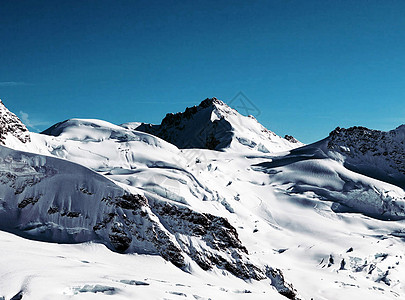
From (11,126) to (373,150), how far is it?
11570 cm

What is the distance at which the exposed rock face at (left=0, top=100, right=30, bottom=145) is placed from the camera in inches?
3204

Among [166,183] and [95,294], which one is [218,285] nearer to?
[95,294]

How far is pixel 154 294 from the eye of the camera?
4084 centimetres

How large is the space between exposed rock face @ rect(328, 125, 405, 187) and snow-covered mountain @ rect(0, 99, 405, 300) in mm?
1955

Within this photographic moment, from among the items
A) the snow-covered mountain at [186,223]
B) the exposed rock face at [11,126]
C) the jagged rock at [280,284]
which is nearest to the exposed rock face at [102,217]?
the snow-covered mountain at [186,223]

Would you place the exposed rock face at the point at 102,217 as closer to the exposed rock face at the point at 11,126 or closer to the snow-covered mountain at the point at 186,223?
the snow-covered mountain at the point at 186,223

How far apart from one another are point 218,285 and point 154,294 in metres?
13.7

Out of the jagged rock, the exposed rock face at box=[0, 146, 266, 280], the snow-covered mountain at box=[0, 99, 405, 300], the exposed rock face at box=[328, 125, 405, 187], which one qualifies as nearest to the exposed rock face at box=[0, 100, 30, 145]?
the snow-covered mountain at box=[0, 99, 405, 300]

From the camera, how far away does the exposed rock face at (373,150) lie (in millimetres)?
135125

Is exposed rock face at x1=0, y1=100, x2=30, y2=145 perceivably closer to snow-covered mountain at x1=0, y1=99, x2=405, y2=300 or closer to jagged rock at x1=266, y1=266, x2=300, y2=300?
snow-covered mountain at x1=0, y1=99, x2=405, y2=300

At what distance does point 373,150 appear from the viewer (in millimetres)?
144000

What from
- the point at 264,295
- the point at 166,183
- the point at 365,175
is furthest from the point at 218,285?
the point at 365,175

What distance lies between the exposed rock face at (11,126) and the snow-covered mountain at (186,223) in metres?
2.46

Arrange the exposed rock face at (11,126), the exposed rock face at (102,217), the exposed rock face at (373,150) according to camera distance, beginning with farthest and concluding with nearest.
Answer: the exposed rock face at (373,150) → the exposed rock face at (11,126) → the exposed rock face at (102,217)
